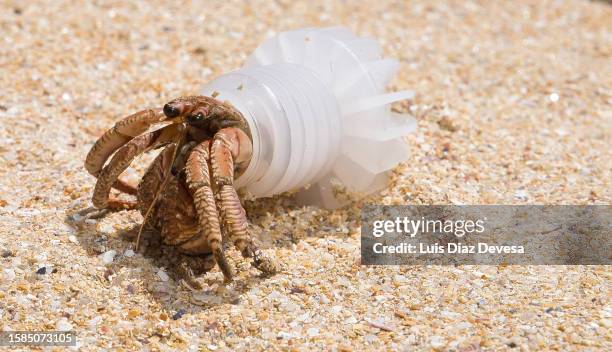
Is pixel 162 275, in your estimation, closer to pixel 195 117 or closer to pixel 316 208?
pixel 195 117

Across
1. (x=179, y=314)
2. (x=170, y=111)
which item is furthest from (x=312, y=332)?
(x=170, y=111)

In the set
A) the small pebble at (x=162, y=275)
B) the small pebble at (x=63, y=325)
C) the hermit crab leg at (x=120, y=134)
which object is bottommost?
the small pebble at (x=63, y=325)

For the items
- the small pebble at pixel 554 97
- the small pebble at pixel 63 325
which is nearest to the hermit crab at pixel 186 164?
the small pebble at pixel 63 325

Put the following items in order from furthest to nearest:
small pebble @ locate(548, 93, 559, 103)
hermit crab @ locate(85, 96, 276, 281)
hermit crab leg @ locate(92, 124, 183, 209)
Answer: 1. small pebble @ locate(548, 93, 559, 103)
2. hermit crab leg @ locate(92, 124, 183, 209)
3. hermit crab @ locate(85, 96, 276, 281)

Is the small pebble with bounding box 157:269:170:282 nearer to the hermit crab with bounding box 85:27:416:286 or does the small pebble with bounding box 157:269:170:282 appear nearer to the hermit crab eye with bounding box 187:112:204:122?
the hermit crab with bounding box 85:27:416:286

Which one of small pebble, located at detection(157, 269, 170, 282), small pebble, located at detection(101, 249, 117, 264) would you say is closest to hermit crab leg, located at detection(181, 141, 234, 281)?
small pebble, located at detection(157, 269, 170, 282)

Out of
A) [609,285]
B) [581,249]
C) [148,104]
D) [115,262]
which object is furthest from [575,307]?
[148,104]

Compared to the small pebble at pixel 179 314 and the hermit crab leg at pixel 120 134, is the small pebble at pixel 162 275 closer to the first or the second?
the small pebble at pixel 179 314
